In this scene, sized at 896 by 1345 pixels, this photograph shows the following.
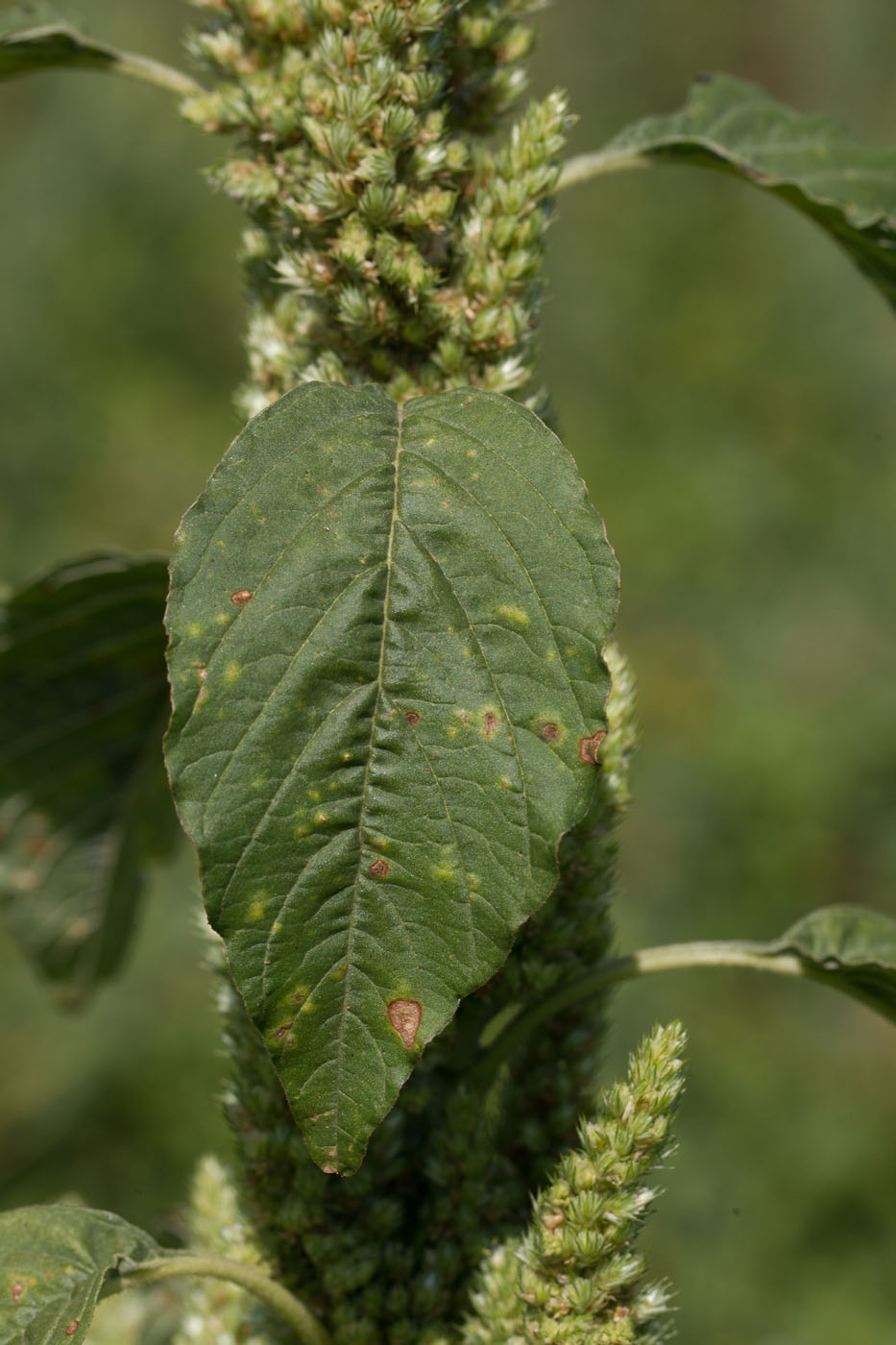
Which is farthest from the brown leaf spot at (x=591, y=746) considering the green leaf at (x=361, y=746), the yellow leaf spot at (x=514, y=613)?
the yellow leaf spot at (x=514, y=613)

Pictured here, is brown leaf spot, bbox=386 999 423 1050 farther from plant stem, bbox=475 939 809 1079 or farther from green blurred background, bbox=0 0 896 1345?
green blurred background, bbox=0 0 896 1345

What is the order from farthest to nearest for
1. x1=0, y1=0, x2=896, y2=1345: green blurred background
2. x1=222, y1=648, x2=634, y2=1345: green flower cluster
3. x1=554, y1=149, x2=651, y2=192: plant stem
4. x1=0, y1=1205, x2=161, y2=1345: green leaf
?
x1=0, y1=0, x2=896, y2=1345: green blurred background < x1=554, y1=149, x2=651, y2=192: plant stem < x1=222, y1=648, x2=634, y2=1345: green flower cluster < x1=0, y1=1205, x2=161, y2=1345: green leaf

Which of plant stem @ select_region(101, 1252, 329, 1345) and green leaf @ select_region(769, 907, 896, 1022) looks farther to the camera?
green leaf @ select_region(769, 907, 896, 1022)

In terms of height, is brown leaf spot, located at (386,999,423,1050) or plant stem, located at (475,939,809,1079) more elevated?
brown leaf spot, located at (386,999,423,1050)

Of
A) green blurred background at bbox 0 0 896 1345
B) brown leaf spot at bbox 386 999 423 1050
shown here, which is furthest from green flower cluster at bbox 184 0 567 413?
green blurred background at bbox 0 0 896 1345

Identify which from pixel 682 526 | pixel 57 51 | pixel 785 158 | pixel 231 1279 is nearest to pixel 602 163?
pixel 785 158

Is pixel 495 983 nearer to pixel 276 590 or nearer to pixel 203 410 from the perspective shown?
pixel 276 590

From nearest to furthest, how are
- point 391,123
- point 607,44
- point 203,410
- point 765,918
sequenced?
point 391,123
point 765,918
point 203,410
point 607,44

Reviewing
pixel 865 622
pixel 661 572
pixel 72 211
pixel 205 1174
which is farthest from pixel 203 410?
pixel 205 1174
